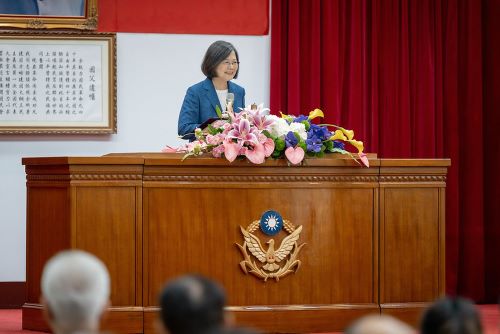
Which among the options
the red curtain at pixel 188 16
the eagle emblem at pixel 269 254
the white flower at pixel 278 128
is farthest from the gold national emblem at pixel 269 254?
the red curtain at pixel 188 16

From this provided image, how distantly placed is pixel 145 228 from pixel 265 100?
212 cm

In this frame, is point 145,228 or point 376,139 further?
point 376,139

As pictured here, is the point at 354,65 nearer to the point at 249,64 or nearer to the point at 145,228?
the point at 249,64

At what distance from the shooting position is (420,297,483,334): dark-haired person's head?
1600 mm

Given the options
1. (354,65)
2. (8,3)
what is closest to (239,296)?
(354,65)

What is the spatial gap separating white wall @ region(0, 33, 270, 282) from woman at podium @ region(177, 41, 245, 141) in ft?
3.25

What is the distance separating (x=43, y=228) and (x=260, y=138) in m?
1.15

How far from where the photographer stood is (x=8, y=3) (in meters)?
5.79

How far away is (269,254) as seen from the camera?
13.5 ft

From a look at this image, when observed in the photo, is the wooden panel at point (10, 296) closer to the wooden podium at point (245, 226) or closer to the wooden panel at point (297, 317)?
the wooden podium at point (245, 226)

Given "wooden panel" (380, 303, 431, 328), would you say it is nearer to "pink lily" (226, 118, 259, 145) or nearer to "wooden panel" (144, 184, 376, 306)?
"wooden panel" (144, 184, 376, 306)

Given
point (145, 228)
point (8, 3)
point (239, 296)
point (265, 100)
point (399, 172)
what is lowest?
point (239, 296)

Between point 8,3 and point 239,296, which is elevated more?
point 8,3

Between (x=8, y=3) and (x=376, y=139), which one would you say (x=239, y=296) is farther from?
(x=8, y=3)
